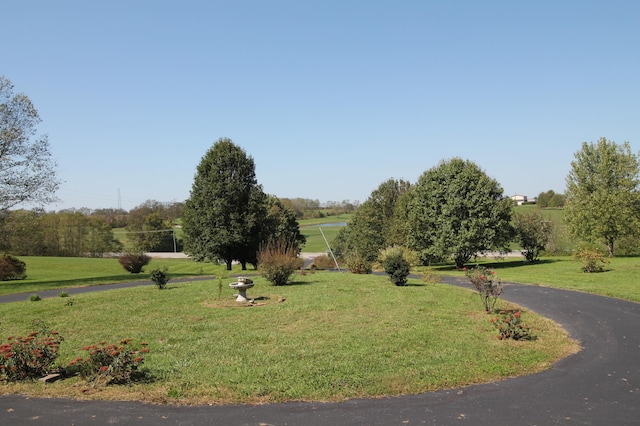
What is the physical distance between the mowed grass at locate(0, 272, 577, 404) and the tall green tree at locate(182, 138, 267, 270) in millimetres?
19157

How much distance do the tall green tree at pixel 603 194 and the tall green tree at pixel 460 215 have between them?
31.4ft

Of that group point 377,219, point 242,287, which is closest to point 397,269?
point 242,287

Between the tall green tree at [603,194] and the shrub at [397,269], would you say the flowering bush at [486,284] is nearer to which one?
the shrub at [397,269]

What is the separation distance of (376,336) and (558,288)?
1344 cm

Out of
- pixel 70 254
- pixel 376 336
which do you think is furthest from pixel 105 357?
pixel 70 254

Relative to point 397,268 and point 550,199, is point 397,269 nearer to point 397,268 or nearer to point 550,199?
point 397,268

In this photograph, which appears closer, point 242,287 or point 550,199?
point 242,287

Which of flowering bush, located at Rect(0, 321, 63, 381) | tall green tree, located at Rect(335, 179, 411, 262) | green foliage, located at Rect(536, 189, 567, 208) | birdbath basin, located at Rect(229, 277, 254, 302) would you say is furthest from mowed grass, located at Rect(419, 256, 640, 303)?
green foliage, located at Rect(536, 189, 567, 208)

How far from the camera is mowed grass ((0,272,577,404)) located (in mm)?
Result: 7094

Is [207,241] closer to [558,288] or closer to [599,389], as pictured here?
[558,288]

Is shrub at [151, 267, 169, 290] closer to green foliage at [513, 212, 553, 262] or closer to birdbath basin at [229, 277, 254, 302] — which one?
birdbath basin at [229, 277, 254, 302]

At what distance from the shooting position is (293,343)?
9.96 meters

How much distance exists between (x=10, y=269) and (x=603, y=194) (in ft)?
154

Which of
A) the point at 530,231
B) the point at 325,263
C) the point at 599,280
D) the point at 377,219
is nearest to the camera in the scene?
the point at 599,280
